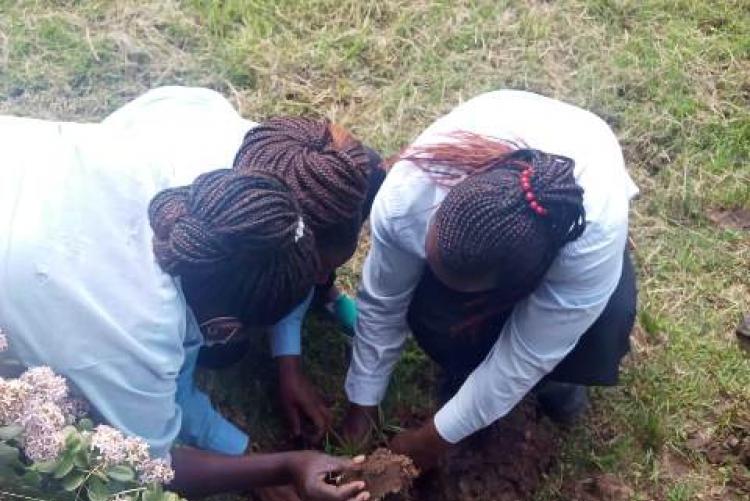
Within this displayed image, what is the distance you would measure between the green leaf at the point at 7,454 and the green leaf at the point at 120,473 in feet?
0.44

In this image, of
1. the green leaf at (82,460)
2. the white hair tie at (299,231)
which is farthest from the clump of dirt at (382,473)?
the green leaf at (82,460)

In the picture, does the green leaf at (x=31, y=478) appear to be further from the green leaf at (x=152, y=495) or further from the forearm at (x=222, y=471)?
the forearm at (x=222, y=471)

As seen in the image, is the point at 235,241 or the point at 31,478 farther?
the point at 235,241

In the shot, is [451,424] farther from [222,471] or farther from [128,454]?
[128,454]

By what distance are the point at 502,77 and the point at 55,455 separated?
7.73 feet

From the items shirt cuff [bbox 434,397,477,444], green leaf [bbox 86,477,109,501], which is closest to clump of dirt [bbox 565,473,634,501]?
shirt cuff [bbox 434,397,477,444]

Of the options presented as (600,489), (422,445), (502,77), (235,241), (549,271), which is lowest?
(600,489)

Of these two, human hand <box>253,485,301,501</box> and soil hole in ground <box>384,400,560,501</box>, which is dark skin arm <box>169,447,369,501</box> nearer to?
human hand <box>253,485,301,501</box>

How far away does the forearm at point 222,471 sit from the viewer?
2293mm

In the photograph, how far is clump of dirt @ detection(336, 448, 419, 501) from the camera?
7.83 ft

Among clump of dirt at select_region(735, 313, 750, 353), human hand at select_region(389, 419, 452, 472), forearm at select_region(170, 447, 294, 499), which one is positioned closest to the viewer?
forearm at select_region(170, 447, 294, 499)

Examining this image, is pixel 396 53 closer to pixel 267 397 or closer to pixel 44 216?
pixel 267 397

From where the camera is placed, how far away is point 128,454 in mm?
1666

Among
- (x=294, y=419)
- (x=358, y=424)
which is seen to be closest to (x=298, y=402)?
(x=294, y=419)
